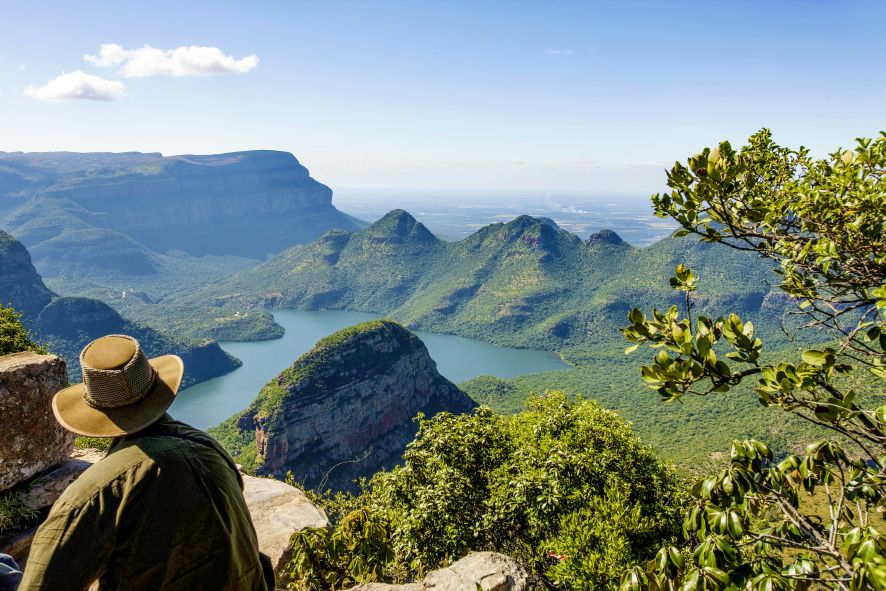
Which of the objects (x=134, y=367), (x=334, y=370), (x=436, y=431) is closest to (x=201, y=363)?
(x=334, y=370)

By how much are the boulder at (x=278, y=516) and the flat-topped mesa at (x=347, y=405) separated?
36.2 metres

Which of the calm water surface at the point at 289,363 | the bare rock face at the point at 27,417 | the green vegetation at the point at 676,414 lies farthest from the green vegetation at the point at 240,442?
the bare rock face at the point at 27,417

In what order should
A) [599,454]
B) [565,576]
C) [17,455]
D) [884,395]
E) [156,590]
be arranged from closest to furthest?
[156,590], [17,455], [565,576], [599,454], [884,395]

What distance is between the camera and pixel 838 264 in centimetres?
364

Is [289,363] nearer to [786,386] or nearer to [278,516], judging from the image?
[278,516]

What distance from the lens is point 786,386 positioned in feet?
7.75

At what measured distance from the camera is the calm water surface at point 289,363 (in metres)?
83.9

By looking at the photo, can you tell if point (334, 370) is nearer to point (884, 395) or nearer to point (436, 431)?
point (436, 431)

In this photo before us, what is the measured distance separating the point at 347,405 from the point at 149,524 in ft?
173

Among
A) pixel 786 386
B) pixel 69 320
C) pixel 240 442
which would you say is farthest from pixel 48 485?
pixel 69 320

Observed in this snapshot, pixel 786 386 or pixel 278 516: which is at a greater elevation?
pixel 786 386

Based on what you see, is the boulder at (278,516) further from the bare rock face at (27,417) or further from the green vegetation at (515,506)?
the bare rock face at (27,417)

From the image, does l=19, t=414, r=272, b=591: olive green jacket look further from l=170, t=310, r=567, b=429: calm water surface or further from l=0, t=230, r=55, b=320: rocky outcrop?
l=0, t=230, r=55, b=320: rocky outcrop

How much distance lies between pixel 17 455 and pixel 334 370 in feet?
157
